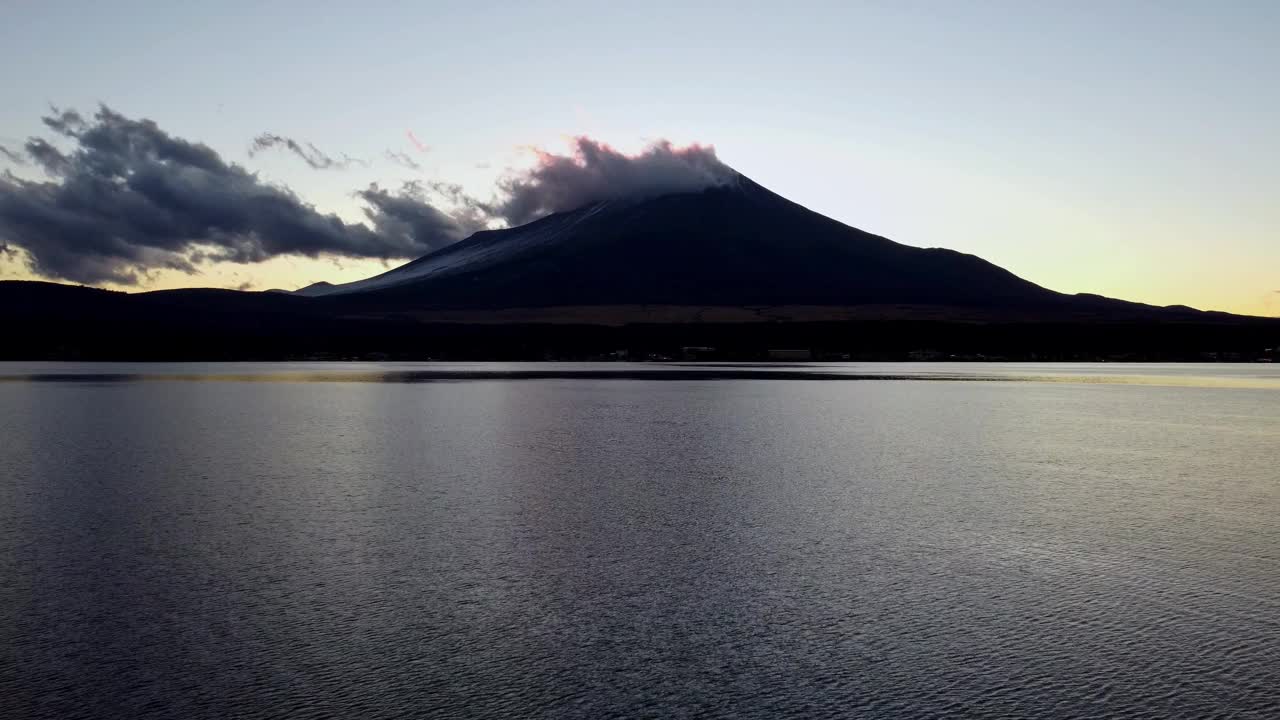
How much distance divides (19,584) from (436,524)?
244 inches

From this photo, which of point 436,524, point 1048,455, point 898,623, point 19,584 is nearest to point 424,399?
point 1048,455

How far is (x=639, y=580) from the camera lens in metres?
13.1

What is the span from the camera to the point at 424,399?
56531 mm

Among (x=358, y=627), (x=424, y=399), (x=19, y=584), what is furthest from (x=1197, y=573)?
(x=424, y=399)

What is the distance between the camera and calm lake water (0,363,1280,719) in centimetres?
895

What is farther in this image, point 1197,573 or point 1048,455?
point 1048,455

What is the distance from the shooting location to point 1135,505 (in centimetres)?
1923

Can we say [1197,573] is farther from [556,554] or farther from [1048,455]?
→ [1048,455]

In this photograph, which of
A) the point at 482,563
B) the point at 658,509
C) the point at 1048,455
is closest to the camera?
the point at 482,563

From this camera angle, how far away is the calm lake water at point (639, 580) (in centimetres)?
895

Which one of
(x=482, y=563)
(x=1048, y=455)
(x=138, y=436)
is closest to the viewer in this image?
(x=482, y=563)

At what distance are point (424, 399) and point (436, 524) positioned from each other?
40.2 meters

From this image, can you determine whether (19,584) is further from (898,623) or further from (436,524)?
(898,623)

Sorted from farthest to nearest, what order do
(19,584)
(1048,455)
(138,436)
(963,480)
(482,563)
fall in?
(138,436), (1048,455), (963,480), (482,563), (19,584)
